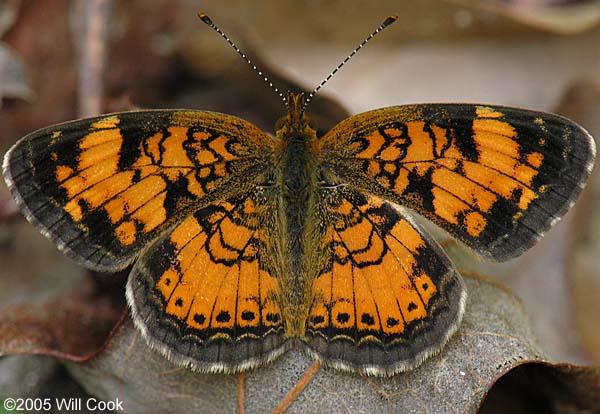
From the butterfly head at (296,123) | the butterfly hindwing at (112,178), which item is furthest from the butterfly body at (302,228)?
the butterfly head at (296,123)

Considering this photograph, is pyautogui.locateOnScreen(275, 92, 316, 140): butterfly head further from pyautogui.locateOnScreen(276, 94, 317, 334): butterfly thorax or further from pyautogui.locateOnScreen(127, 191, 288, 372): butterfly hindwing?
pyautogui.locateOnScreen(127, 191, 288, 372): butterfly hindwing

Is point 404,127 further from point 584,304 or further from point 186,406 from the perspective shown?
point 584,304

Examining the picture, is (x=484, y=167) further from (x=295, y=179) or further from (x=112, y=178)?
(x=112, y=178)

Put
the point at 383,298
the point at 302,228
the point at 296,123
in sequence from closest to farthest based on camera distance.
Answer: the point at 383,298, the point at 302,228, the point at 296,123

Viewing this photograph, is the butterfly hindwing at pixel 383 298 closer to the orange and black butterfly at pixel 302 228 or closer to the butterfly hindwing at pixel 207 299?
the orange and black butterfly at pixel 302 228

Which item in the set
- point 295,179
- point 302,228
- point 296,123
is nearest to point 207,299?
point 302,228

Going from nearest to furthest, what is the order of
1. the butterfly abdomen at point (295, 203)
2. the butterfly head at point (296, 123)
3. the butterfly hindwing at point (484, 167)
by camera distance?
the butterfly hindwing at point (484, 167) < the butterfly abdomen at point (295, 203) < the butterfly head at point (296, 123)
